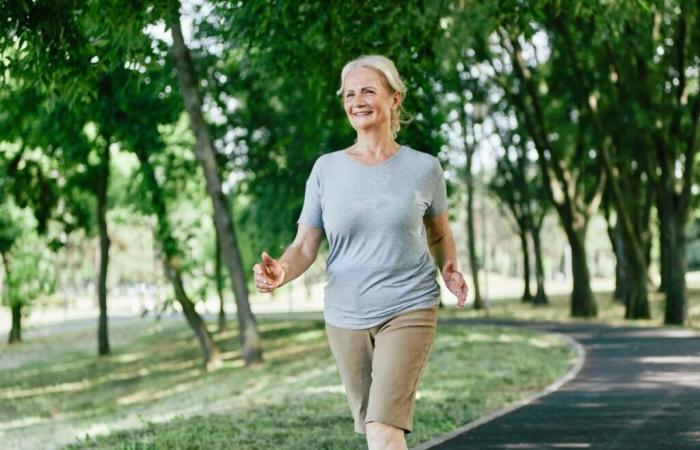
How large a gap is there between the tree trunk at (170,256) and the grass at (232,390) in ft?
1.62

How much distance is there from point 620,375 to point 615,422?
13.7 ft

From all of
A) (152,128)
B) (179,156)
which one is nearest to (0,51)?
(152,128)

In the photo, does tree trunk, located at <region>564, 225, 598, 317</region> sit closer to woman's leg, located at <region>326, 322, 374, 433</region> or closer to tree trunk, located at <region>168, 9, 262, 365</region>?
tree trunk, located at <region>168, 9, 262, 365</region>

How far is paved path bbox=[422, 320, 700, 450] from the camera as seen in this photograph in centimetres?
789

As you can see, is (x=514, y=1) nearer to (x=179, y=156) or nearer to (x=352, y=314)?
(x=352, y=314)

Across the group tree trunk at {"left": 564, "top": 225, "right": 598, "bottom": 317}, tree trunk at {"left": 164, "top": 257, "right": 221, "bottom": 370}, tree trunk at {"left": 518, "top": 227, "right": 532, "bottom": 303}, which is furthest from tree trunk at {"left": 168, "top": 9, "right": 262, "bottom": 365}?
tree trunk at {"left": 518, "top": 227, "right": 532, "bottom": 303}

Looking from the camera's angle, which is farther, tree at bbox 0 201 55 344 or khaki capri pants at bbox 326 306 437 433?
tree at bbox 0 201 55 344

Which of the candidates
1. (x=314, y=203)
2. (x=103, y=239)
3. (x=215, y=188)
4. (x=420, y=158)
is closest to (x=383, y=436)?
(x=314, y=203)

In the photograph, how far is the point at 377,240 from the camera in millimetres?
4117

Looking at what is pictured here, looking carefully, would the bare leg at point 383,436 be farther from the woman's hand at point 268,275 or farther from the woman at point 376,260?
the woman's hand at point 268,275

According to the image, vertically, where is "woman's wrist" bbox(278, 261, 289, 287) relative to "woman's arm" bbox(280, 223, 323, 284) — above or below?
below

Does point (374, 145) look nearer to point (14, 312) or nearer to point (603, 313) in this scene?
point (603, 313)

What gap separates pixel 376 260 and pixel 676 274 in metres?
22.0

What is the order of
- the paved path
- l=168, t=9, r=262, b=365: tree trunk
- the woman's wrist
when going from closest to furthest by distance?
the woman's wrist
the paved path
l=168, t=9, r=262, b=365: tree trunk
